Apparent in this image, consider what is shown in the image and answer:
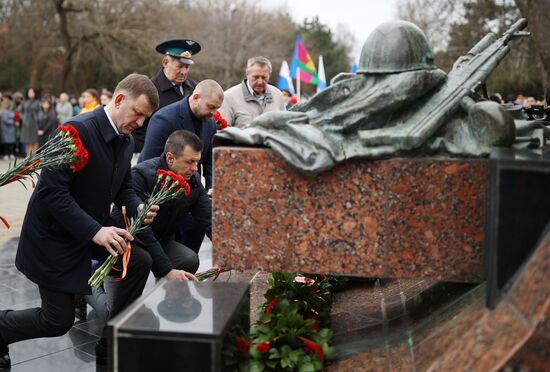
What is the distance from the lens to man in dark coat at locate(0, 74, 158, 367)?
3.74 metres

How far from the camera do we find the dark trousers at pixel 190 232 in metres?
5.60

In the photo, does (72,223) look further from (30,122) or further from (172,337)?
(30,122)

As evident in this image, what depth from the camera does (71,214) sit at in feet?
12.2

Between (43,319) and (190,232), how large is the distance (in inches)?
75.1

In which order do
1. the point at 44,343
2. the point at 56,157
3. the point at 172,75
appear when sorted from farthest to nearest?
1. the point at 172,75
2. the point at 44,343
3. the point at 56,157

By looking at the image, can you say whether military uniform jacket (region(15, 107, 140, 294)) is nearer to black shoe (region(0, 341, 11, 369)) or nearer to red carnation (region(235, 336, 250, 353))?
black shoe (region(0, 341, 11, 369))

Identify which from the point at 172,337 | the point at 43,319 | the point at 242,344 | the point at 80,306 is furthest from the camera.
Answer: the point at 80,306

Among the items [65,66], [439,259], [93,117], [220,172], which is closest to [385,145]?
[439,259]

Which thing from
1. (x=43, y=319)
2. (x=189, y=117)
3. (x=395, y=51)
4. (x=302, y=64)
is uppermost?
(x=302, y=64)

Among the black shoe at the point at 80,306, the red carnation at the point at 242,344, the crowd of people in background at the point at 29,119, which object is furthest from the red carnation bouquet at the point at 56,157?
the crowd of people in background at the point at 29,119

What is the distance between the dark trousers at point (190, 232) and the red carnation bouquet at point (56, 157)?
185cm

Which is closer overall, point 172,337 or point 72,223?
point 172,337

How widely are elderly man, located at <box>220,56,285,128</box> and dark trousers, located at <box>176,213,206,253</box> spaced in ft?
3.89

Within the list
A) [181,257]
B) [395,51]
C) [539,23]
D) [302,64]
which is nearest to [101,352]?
[181,257]
